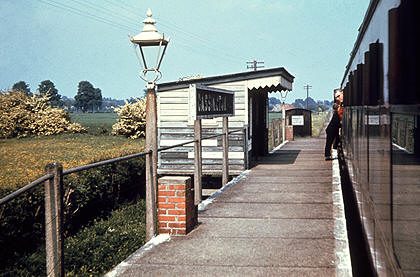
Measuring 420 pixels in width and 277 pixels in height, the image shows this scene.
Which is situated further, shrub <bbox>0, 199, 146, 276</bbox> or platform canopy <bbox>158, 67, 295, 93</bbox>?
platform canopy <bbox>158, 67, 295, 93</bbox>

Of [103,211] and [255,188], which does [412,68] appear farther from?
[103,211]

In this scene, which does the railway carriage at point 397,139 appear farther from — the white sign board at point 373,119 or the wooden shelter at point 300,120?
the wooden shelter at point 300,120

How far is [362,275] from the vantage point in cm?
607

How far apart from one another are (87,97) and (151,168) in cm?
17199

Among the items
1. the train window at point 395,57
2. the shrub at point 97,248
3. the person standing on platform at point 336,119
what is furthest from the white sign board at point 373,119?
the person standing on platform at point 336,119

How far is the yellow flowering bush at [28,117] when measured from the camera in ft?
88.3

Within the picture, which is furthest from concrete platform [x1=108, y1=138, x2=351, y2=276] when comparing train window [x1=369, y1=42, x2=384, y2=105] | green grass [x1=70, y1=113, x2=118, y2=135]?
green grass [x1=70, y1=113, x2=118, y2=135]

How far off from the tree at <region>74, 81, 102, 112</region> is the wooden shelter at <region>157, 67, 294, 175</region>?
522 feet

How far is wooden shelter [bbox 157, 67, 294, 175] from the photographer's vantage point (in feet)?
43.3

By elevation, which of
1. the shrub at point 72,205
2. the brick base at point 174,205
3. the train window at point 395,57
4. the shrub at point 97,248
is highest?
the train window at point 395,57

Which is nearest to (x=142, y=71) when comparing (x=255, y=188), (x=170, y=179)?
(x=170, y=179)

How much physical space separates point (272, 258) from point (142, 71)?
274cm

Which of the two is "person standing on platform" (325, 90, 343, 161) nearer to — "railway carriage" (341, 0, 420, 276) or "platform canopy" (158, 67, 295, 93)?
"platform canopy" (158, 67, 295, 93)

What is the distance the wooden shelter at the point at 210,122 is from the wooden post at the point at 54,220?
9.66 metres
